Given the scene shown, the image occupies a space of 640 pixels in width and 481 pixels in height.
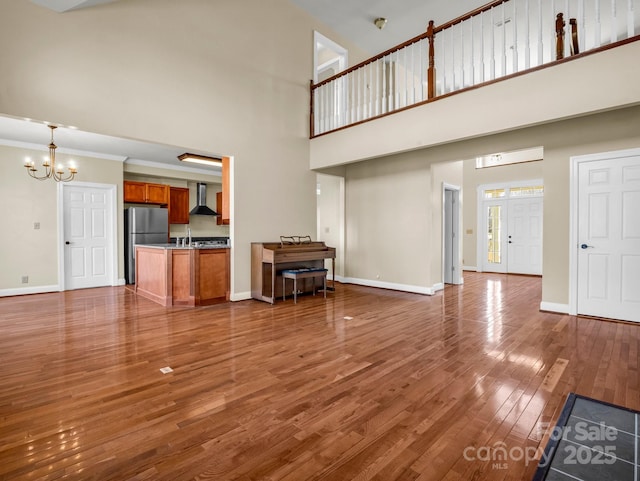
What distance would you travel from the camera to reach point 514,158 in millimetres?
8445

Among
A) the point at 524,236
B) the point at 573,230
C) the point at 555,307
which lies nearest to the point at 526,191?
the point at 524,236

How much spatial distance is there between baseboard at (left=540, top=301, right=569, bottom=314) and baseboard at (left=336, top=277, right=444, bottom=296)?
1651 mm

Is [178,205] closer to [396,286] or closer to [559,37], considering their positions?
[396,286]

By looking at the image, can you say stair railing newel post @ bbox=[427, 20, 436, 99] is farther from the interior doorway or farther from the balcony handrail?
the interior doorway

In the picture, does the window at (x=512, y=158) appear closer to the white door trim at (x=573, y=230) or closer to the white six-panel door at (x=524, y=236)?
the white six-panel door at (x=524, y=236)

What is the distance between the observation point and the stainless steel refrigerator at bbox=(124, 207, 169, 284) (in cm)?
701

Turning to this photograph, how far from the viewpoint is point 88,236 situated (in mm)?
6566

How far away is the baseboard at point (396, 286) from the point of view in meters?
5.68

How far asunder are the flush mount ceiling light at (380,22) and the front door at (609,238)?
4587mm

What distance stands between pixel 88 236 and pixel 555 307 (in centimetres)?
827

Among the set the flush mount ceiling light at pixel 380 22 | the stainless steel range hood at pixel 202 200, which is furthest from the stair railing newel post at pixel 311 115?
the stainless steel range hood at pixel 202 200

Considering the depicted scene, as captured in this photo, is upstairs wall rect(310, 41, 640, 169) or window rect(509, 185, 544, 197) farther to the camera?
window rect(509, 185, 544, 197)

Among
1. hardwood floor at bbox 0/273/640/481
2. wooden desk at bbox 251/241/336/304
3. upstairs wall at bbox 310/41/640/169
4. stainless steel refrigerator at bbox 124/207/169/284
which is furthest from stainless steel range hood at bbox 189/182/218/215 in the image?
upstairs wall at bbox 310/41/640/169

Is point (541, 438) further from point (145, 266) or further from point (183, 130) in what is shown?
point (145, 266)
